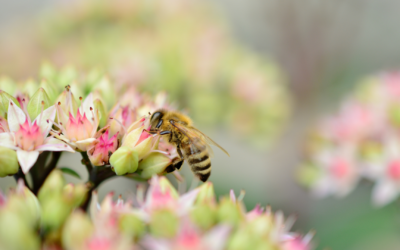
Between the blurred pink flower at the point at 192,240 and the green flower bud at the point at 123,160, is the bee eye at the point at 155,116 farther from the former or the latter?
the blurred pink flower at the point at 192,240

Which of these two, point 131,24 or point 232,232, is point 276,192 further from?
point 232,232

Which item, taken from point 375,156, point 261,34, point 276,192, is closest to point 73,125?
point 375,156

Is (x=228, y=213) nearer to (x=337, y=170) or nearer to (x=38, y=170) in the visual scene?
(x=38, y=170)

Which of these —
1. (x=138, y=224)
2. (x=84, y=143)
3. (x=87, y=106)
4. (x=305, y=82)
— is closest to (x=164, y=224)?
(x=138, y=224)

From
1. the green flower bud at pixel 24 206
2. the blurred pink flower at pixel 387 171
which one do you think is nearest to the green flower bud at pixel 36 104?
the green flower bud at pixel 24 206

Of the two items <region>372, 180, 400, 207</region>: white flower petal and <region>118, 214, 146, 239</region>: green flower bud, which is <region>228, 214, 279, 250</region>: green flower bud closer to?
<region>118, 214, 146, 239</region>: green flower bud

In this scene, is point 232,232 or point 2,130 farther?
point 2,130
